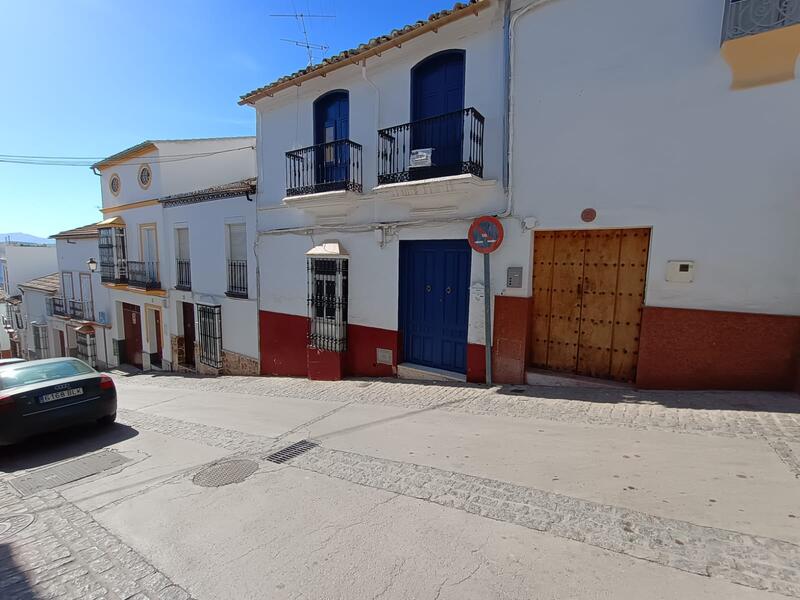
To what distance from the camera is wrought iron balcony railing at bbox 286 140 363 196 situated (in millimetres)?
8367

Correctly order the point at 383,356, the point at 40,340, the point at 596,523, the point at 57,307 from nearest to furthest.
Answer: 1. the point at 596,523
2. the point at 383,356
3. the point at 57,307
4. the point at 40,340

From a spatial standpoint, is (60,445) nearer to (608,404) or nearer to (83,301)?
(608,404)

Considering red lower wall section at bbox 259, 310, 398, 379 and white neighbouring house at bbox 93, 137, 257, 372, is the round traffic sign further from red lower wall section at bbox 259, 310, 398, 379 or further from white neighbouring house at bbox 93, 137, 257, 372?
white neighbouring house at bbox 93, 137, 257, 372

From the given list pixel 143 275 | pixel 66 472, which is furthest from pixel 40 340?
pixel 66 472

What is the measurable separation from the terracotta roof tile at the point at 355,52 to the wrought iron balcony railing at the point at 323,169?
162cm

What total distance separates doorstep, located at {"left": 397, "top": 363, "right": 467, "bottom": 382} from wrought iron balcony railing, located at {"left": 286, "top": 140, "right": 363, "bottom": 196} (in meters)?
3.88

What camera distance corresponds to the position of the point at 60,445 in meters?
5.52

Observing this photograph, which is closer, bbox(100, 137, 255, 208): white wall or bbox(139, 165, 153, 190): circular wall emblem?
bbox(100, 137, 255, 208): white wall

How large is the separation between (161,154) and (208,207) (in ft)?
12.0

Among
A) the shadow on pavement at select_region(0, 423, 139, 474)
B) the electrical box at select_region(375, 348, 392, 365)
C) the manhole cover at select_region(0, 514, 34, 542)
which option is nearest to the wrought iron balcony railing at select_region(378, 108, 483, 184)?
the electrical box at select_region(375, 348, 392, 365)

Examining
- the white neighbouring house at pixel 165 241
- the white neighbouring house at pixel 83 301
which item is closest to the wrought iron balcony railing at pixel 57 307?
the white neighbouring house at pixel 83 301

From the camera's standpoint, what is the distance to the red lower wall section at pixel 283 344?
32.9 ft

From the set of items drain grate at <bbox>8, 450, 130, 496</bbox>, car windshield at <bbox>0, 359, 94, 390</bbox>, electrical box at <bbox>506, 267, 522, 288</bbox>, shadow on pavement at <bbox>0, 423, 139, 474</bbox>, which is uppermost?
electrical box at <bbox>506, 267, 522, 288</bbox>

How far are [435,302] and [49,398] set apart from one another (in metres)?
6.13
